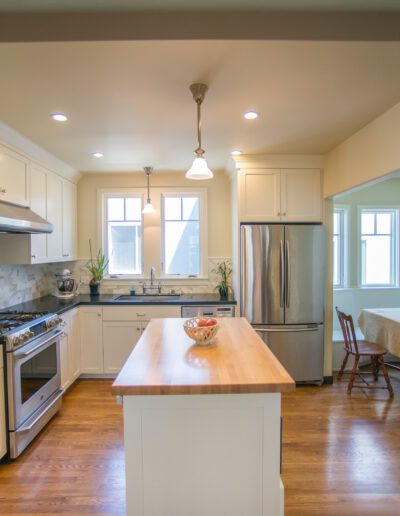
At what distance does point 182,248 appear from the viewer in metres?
4.08

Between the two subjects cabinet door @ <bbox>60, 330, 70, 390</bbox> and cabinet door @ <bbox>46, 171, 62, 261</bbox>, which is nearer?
cabinet door @ <bbox>60, 330, 70, 390</bbox>

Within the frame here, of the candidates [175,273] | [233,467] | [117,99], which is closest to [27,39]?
[117,99]

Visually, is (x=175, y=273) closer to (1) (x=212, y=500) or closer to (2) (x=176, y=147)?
(2) (x=176, y=147)

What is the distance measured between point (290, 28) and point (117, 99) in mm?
1134

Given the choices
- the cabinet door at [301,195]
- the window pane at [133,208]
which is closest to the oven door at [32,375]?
the window pane at [133,208]

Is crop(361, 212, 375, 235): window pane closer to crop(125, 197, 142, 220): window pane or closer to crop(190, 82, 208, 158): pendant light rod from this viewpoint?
crop(125, 197, 142, 220): window pane

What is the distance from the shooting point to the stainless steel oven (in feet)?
6.98

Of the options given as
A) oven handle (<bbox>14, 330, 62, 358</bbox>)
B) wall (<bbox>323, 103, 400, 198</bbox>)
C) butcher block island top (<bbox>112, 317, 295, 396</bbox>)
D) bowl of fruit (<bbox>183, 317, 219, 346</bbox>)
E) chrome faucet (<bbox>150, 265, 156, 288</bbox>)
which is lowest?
oven handle (<bbox>14, 330, 62, 358</bbox>)

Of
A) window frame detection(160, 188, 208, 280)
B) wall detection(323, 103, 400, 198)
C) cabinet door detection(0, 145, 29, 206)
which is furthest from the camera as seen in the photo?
window frame detection(160, 188, 208, 280)

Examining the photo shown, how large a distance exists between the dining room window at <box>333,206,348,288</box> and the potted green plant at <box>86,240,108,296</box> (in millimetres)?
3260

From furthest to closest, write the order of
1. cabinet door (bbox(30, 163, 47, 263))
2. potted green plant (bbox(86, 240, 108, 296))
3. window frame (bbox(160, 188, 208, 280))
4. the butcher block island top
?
window frame (bbox(160, 188, 208, 280)) < potted green plant (bbox(86, 240, 108, 296)) < cabinet door (bbox(30, 163, 47, 263)) < the butcher block island top

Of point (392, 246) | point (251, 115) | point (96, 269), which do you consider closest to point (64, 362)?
point (96, 269)

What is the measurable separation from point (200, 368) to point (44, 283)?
9.65 ft

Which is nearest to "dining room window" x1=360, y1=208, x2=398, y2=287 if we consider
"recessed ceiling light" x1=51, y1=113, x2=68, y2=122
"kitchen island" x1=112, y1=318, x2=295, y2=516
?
"kitchen island" x1=112, y1=318, x2=295, y2=516
